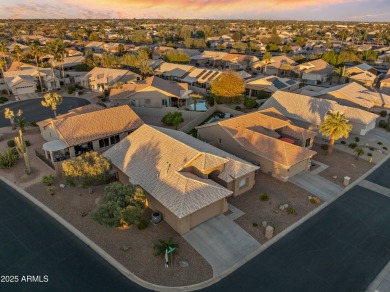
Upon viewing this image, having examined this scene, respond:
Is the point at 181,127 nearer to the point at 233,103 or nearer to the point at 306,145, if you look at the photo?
the point at 233,103

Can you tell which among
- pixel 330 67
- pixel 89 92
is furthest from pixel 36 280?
pixel 330 67

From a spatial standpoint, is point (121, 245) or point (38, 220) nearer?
point (121, 245)

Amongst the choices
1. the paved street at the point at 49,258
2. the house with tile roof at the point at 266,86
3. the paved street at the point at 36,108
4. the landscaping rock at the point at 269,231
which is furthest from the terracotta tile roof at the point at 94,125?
the house with tile roof at the point at 266,86

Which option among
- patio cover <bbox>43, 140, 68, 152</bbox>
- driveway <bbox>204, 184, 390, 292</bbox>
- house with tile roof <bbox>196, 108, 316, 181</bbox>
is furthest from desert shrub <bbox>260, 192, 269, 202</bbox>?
patio cover <bbox>43, 140, 68, 152</bbox>

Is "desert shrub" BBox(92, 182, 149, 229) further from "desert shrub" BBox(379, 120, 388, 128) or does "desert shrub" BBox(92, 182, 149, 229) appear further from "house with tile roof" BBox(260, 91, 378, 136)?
"desert shrub" BBox(379, 120, 388, 128)

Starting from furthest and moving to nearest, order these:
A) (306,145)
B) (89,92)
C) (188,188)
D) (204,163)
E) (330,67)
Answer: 1. (330,67)
2. (89,92)
3. (306,145)
4. (204,163)
5. (188,188)
